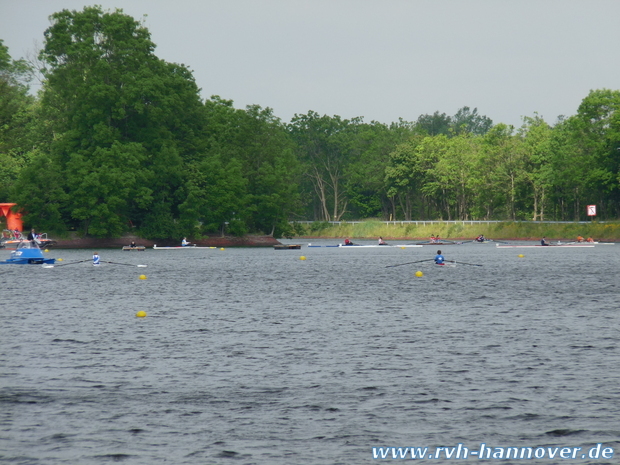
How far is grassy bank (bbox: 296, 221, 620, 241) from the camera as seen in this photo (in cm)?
12825

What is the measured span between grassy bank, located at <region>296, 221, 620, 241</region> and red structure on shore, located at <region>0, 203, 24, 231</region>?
1906 inches

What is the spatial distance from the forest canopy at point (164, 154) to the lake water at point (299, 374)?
204ft

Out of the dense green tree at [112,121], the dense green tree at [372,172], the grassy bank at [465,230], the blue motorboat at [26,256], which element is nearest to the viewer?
the blue motorboat at [26,256]

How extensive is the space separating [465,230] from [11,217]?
7564 cm

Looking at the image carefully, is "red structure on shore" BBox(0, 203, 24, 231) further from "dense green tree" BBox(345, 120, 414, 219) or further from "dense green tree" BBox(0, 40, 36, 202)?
"dense green tree" BBox(345, 120, 414, 219)

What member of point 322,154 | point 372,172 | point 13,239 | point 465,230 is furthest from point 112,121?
point 322,154

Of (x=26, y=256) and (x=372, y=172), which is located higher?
(x=372, y=172)

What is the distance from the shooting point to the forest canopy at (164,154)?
11219cm

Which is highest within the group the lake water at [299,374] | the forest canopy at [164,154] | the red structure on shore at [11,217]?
the forest canopy at [164,154]

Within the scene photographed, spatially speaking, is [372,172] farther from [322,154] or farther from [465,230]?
[465,230]

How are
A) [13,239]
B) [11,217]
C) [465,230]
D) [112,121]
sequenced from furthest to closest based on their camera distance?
[465,230] → [112,121] → [11,217] → [13,239]

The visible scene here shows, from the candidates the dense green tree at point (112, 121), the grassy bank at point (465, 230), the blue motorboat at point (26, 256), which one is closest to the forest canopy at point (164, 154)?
the dense green tree at point (112, 121)

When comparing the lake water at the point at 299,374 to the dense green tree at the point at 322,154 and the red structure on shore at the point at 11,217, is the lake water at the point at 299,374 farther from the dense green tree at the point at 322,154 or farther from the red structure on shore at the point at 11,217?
the dense green tree at the point at 322,154

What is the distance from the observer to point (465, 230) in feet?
483
